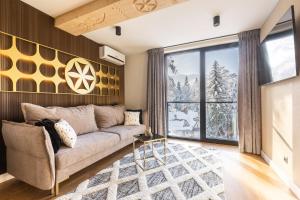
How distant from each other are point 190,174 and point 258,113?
1.82 meters

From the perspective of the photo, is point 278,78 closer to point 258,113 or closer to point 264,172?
point 258,113

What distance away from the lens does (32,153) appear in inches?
68.6

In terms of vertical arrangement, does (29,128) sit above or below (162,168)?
above

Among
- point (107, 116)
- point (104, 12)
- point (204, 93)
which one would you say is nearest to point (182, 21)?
point (104, 12)

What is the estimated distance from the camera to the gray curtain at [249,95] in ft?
9.80

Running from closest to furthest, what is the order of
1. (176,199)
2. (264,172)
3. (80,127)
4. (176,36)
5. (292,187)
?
(176,199)
(292,187)
(264,172)
(80,127)
(176,36)

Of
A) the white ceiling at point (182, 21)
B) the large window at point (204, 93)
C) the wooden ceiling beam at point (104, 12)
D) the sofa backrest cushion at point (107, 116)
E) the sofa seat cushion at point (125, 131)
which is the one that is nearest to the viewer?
the wooden ceiling beam at point (104, 12)

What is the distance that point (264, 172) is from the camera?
7.46 ft

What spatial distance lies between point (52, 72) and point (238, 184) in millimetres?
3131

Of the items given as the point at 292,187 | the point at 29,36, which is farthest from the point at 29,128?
the point at 292,187

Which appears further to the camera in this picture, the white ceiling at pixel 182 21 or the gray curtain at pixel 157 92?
the gray curtain at pixel 157 92

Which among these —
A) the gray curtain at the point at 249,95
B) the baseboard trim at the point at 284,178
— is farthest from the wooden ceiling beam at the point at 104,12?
the baseboard trim at the point at 284,178

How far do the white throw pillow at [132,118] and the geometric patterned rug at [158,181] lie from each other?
102cm

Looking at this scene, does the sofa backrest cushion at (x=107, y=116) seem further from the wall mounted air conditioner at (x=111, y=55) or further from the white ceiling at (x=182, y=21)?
the white ceiling at (x=182, y=21)
